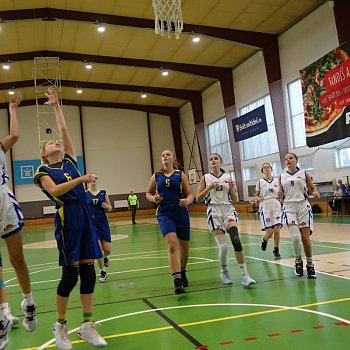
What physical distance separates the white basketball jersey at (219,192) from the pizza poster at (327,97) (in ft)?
37.5

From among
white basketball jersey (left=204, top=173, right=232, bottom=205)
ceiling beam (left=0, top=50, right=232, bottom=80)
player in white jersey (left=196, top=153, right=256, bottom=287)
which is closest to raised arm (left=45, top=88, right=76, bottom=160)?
player in white jersey (left=196, top=153, right=256, bottom=287)

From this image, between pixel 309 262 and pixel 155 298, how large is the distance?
239 centimetres

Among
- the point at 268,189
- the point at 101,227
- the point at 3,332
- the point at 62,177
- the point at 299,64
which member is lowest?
the point at 3,332

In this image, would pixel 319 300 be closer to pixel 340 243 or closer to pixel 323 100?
pixel 340 243

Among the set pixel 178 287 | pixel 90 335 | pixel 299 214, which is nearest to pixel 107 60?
pixel 299 214

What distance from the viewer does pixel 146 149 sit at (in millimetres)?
37625

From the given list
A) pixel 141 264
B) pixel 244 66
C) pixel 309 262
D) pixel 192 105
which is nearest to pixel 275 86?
pixel 244 66

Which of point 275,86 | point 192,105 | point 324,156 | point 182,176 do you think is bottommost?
point 182,176

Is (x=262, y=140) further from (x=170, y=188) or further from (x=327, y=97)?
(x=170, y=188)

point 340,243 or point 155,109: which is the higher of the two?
point 155,109

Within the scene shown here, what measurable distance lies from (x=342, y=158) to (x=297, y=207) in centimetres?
1299

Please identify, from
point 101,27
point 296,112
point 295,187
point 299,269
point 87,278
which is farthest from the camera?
point 296,112

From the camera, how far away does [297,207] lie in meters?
6.89

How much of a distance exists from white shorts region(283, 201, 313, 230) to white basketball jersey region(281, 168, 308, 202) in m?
0.09
